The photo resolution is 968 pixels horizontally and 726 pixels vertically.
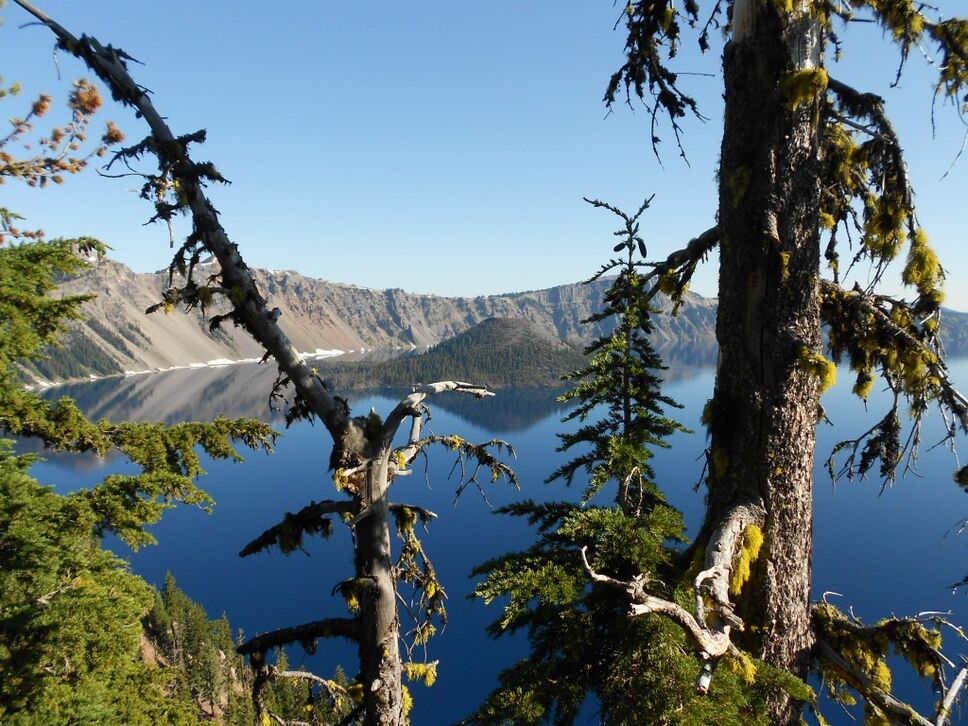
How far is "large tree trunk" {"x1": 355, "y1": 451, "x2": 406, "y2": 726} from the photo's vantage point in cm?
474

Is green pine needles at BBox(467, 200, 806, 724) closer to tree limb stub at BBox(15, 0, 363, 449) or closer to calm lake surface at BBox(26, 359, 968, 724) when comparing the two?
tree limb stub at BBox(15, 0, 363, 449)

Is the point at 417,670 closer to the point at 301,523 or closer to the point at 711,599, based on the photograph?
the point at 301,523

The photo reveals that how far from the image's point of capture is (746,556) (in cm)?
340

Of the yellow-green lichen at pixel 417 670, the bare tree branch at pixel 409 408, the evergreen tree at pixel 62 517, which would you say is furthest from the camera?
the evergreen tree at pixel 62 517

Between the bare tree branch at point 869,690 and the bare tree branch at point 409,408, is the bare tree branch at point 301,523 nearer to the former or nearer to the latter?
the bare tree branch at point 409,408

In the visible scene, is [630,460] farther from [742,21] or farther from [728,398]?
[742,21]

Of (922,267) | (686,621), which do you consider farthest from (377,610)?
(922,267)

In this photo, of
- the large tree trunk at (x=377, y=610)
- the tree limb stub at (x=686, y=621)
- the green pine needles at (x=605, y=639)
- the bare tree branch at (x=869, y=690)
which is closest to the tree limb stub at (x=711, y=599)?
the tree limb stub at (x=686, y=621)

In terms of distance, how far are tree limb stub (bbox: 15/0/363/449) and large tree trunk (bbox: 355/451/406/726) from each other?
53 centimetres

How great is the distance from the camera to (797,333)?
357 cm

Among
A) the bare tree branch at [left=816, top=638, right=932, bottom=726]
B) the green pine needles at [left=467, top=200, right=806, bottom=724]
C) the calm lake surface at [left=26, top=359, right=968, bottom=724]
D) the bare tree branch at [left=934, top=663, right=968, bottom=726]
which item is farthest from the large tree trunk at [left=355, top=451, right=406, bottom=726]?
the calm lake surface at [left=26, top=359, right=968, bottom=724]

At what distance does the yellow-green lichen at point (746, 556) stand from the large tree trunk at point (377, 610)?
2.79m

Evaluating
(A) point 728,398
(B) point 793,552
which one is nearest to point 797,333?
(A) point 728,398

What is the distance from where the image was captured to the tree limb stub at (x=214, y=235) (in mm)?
4582
